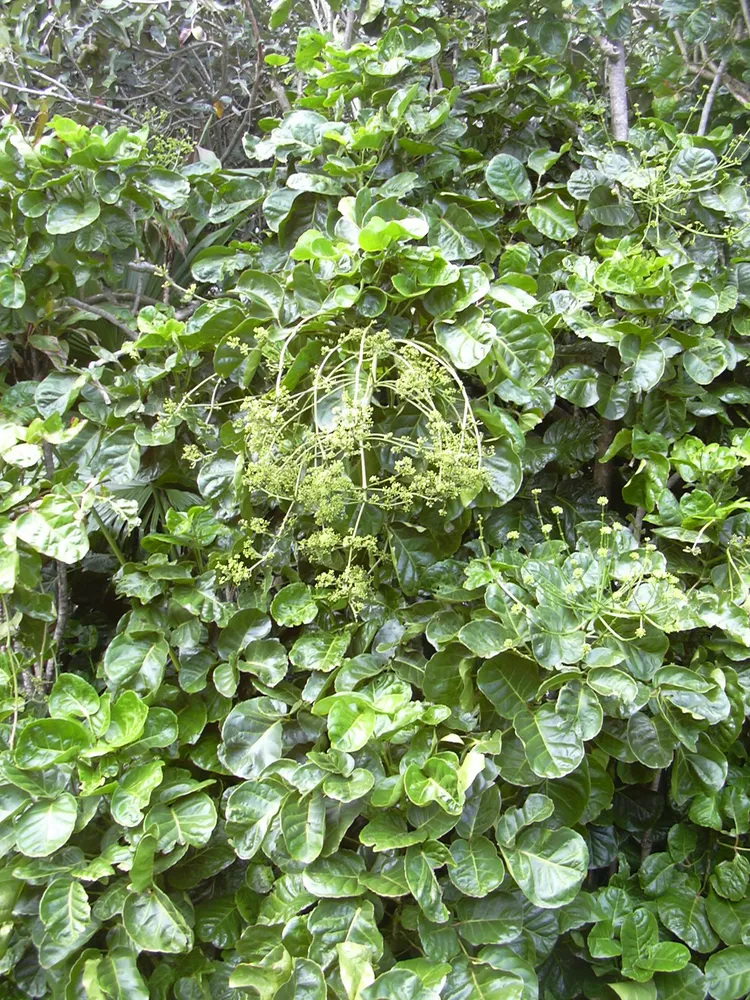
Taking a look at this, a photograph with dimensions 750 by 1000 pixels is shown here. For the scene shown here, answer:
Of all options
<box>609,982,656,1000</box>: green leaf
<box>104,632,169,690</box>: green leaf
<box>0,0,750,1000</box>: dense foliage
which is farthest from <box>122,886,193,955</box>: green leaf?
<box>609,982,656,1000</box>: green leaf

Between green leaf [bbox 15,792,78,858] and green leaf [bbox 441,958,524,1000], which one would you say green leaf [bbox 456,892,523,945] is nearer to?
green leaf [bbox 441,958,524,1000]

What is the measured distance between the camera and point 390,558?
1332mm

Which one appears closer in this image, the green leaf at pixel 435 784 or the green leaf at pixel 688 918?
the green leaf at pixel 435 784

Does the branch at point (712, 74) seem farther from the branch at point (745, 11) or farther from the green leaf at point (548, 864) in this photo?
the green leaf at point (548, 864)

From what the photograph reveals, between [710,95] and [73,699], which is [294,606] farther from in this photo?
[710,95]

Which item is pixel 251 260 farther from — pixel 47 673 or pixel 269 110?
pixel 269 110

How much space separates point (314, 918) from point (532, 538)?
78cm

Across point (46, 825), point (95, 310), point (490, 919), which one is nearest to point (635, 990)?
point (490, 919)

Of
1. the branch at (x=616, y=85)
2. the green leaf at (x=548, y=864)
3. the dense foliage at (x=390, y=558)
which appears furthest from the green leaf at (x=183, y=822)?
the branch at (x=616, y=85)

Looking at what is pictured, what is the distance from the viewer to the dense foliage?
3.64ft

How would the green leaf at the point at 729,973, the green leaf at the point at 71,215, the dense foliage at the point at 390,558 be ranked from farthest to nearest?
the green leaf at the point at 71,215
the green leaf at the point at 729,973
the dense foliage at the point at 390,558

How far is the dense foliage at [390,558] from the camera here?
1110 millimetres

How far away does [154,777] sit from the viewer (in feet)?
3.86

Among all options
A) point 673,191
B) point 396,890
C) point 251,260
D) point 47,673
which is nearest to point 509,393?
point 673,191
